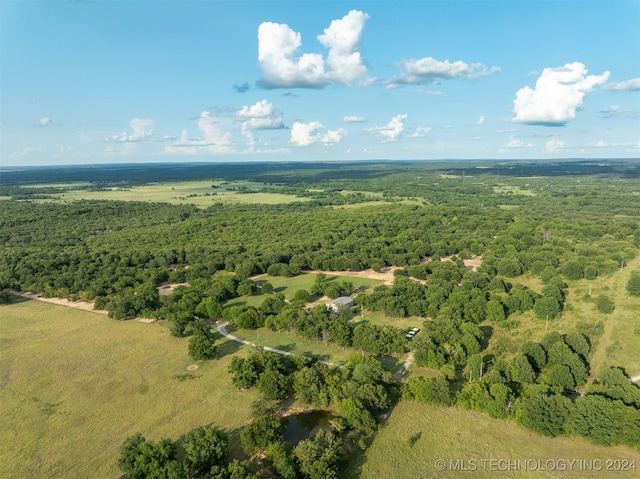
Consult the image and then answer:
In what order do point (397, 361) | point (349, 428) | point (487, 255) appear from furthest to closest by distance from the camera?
point (487, 255)
point (397, 361)
point (349, 428)

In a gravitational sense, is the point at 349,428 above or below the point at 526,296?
below

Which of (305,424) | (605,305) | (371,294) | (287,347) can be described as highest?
(371,294)

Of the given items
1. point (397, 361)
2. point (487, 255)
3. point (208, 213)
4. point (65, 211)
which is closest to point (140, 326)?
point (397, 361)

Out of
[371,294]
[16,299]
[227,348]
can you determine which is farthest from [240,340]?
[16,299]

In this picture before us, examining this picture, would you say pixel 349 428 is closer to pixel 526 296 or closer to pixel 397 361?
pixel 397 361

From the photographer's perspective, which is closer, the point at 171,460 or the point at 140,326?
the point at 171,460

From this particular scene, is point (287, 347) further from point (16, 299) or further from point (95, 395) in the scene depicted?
point (16, 299)
